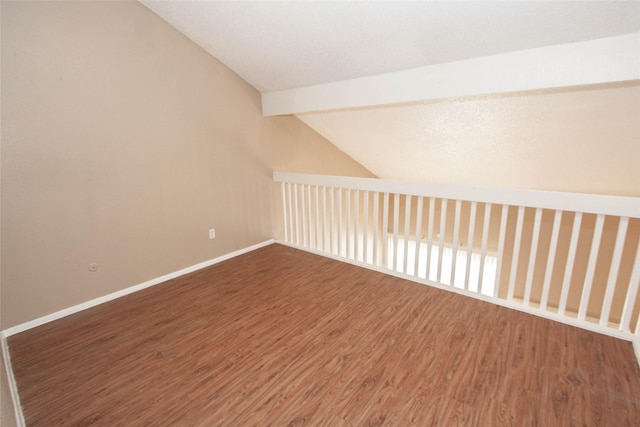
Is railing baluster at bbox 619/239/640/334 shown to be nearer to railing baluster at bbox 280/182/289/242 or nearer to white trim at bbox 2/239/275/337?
railing baluster at bbox 280/182/289/242

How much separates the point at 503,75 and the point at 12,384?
3.53 meters

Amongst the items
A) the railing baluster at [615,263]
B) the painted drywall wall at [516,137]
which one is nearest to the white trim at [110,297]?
the painted drywall wall at [516,137]

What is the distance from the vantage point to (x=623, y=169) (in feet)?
9.05

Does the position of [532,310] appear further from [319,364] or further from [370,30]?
[370,30]

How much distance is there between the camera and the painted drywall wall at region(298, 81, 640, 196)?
90.9 inches

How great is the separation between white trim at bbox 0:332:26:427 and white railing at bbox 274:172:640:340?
2.59 metres

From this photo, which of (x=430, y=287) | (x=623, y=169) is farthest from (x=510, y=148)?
(x=430, y=287)

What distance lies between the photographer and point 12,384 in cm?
174

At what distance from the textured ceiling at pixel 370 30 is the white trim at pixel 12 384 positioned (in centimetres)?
273

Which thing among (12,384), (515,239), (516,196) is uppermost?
(516,196)

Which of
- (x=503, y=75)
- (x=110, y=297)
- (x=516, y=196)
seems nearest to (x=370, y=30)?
(x=503, y=75)

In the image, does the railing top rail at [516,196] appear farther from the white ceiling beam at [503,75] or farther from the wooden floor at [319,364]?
the wooden floor at [319,364]

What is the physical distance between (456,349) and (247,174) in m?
2.74

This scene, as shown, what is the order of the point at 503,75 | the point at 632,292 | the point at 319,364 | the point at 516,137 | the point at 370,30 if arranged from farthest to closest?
the point at 516,137 → the point at 370,30 → the point at 503,75 → the point at 632,292 → the point at 319,364
